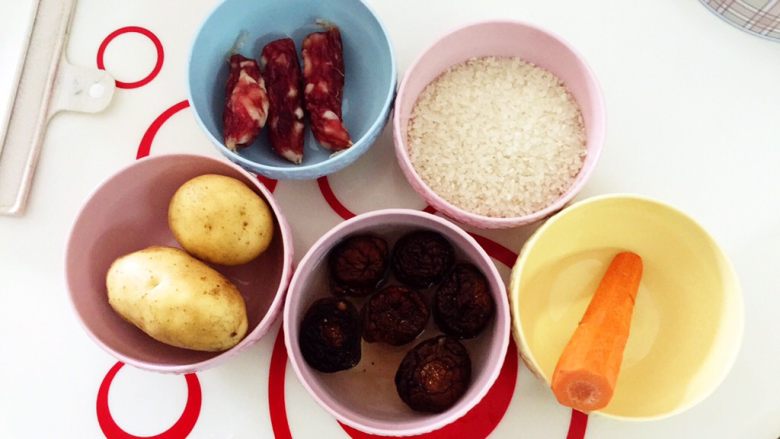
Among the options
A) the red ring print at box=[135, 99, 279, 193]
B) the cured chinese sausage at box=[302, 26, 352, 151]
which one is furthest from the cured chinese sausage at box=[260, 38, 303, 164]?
the red ring print at box=[135, 99, 279, 193]

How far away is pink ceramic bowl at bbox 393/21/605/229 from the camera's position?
0.73 metres

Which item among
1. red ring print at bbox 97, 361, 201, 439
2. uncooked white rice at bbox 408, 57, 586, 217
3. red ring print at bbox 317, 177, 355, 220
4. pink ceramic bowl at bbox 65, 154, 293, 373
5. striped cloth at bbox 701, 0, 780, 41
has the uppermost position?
striped cloth at bbox 701, 0, 780, 41

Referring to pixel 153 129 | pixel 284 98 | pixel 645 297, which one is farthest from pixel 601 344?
pixel 153 129

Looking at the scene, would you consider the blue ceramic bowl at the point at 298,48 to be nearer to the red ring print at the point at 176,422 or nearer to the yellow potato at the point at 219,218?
the yellow potato at the point at 219,218

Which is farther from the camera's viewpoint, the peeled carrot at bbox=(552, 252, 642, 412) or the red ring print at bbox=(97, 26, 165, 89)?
the red ring print at bbox=(97, 26, 165, 89)

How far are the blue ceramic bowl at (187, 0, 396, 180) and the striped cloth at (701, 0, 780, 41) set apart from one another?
47 cm

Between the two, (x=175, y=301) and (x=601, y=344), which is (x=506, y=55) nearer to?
(x=601, y=344)

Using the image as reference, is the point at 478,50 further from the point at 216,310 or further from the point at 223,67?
the point at 216,310

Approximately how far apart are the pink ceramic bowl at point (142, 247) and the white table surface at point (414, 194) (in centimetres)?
6

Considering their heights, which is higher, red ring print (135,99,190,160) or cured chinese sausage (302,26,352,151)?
cured chinese sausage (302,26,352,151)

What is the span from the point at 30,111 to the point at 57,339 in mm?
304

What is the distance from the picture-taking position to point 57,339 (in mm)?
804

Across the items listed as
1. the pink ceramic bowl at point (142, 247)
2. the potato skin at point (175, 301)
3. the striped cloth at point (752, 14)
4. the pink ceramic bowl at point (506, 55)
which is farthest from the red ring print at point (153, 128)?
the striped cloth at point (752, 14)

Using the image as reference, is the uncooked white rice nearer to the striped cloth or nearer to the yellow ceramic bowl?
the yellow ceramic bowl
